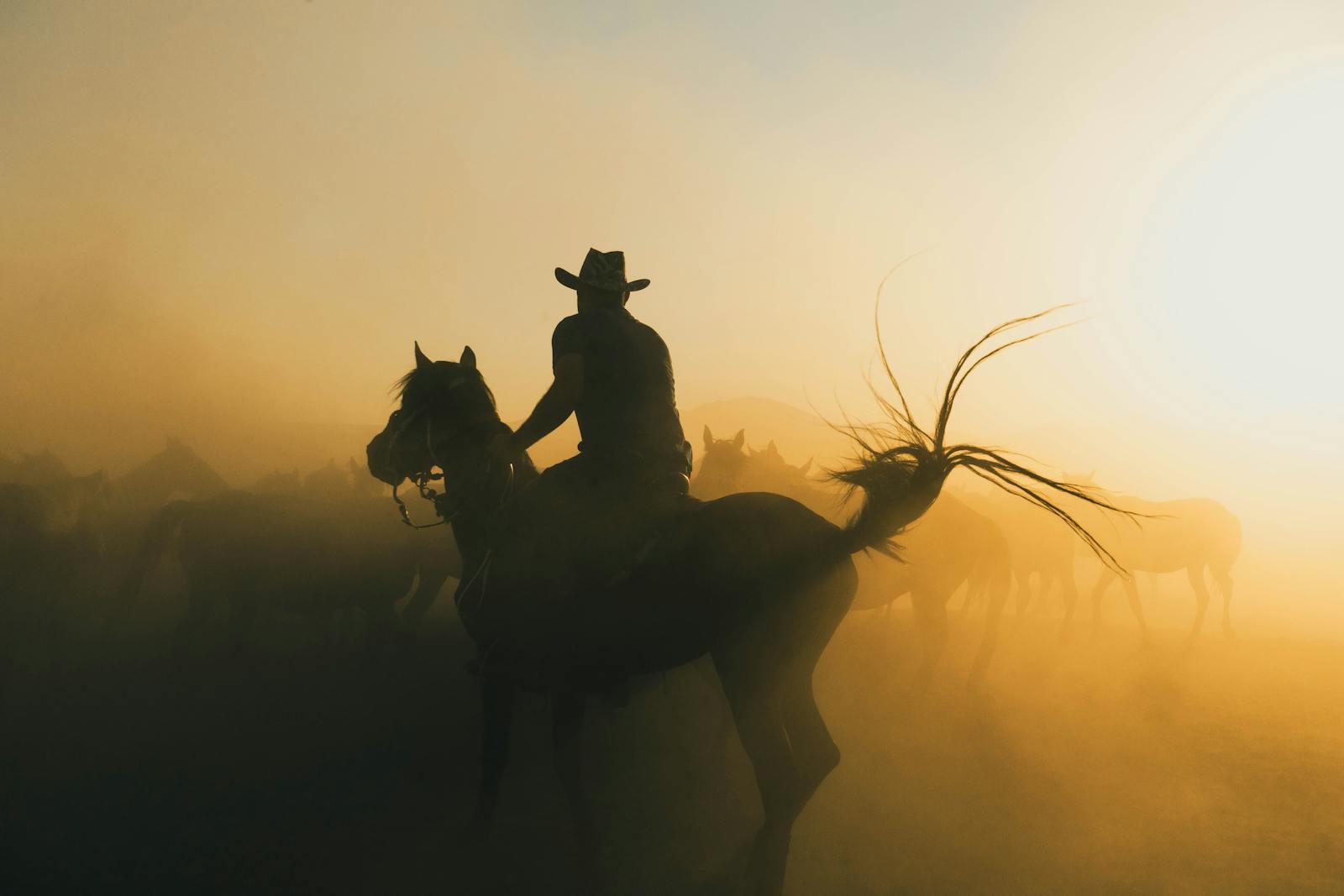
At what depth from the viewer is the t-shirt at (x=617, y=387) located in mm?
4000

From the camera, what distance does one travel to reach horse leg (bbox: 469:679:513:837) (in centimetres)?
422

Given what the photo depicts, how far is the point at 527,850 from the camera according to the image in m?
4.71

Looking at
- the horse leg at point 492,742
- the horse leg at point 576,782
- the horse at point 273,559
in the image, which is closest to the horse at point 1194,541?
the horse at point 273,559

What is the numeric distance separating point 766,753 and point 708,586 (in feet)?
2.81

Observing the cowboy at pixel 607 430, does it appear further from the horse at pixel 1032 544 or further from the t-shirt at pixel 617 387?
the horse at pixel 1032 544

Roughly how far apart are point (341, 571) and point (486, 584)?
651 cm

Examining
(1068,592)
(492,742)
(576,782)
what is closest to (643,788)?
(576,782)

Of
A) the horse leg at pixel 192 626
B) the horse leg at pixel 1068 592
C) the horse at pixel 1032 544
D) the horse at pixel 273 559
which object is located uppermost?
the horse at pixel 273 559

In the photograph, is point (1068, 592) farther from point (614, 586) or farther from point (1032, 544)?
point (614, 586)

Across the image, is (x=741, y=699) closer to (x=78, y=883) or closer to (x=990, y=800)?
(x=990, y=800)

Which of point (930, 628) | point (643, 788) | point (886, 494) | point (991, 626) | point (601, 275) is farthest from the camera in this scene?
point (991, 626)

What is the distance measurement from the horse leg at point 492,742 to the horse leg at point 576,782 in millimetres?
286

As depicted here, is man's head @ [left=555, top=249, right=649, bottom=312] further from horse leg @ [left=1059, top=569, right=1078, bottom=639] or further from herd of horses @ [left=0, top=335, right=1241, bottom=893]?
horse leg @ [left=1059, top=569, right=1078, bottom=639]

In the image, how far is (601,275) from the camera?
439cm
